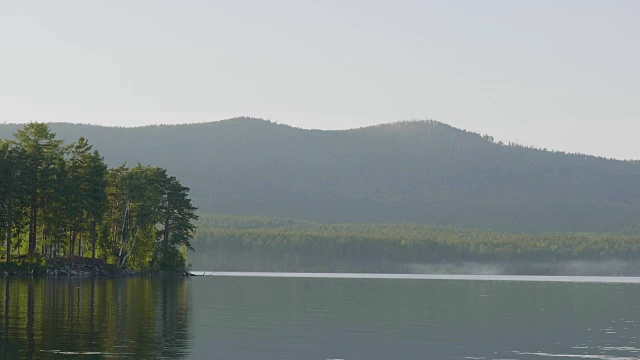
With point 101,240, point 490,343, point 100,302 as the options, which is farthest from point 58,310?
point 101,240

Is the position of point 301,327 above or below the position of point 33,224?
below

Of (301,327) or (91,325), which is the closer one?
(91,325)

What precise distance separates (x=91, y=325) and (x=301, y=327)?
10483 millimetres

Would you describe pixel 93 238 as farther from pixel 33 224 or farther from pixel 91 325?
pixel 91 325

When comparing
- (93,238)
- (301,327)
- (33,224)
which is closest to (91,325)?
(301,327)

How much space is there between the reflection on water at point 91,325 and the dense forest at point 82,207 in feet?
124

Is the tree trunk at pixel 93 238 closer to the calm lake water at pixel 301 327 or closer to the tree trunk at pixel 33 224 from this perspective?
the tree trunk at pixel 33 224

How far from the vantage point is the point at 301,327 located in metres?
54.3

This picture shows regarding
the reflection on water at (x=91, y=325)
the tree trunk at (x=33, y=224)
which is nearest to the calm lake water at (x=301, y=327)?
the reflection on water at (x=91, y=325)

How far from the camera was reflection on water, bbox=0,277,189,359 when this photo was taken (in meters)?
39.9

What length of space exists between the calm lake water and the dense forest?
34428 mm

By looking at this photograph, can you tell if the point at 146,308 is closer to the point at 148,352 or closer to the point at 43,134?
the point at 148,352

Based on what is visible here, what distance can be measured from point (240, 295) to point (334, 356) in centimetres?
→ 4949

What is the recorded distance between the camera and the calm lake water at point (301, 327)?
42.0 metres
